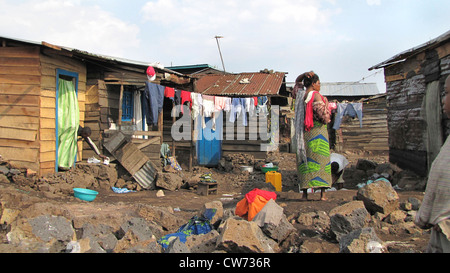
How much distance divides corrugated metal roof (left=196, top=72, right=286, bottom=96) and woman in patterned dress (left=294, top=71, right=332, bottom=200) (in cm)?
777

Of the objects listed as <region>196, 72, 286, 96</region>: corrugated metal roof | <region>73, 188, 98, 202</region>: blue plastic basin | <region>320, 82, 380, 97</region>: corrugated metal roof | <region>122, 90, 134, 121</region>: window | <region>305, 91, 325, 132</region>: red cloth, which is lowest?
<region>73, 188, 98, 202</region>: blue plastic basin

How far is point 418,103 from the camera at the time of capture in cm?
866

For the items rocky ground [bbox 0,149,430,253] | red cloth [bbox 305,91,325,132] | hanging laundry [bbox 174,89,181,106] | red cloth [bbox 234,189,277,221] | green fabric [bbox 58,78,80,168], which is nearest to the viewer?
rocky ground [bbox 0,149,430,253]

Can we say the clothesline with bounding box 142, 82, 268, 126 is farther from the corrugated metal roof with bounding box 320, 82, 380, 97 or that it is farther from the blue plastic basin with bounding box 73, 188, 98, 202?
the corrugated metal roof with bounding box 320, 82, 380, 97

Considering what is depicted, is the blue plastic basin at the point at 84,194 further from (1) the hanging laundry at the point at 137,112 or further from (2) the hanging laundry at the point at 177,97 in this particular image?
(2) the hanging laundry at the point at 177,97

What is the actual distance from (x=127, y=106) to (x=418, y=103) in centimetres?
790

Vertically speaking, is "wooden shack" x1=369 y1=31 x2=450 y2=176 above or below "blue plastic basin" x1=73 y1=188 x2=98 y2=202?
above

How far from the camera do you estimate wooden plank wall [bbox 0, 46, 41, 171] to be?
7445mm

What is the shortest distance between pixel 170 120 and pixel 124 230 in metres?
8.71

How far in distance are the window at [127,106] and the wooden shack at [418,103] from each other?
716 centimetres

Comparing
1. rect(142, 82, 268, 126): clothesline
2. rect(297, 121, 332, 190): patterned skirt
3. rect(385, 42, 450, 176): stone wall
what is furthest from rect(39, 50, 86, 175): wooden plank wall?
rect(385, 42, 450, 176): stone wall

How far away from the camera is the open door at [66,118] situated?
8.05 metres

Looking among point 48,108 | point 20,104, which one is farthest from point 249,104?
point 20,104

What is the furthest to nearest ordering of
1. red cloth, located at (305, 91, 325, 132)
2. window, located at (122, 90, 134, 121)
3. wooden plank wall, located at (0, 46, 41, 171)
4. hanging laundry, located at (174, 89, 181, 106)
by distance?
1. window, located at (122, 90, 134, 121)
2. hanging laundry, located at (174, 89, 181, 106)
3. wooden plank wall, located at (0, 46, 41, 171)
4. red cloth, located at (305, 91, 325, 132)
